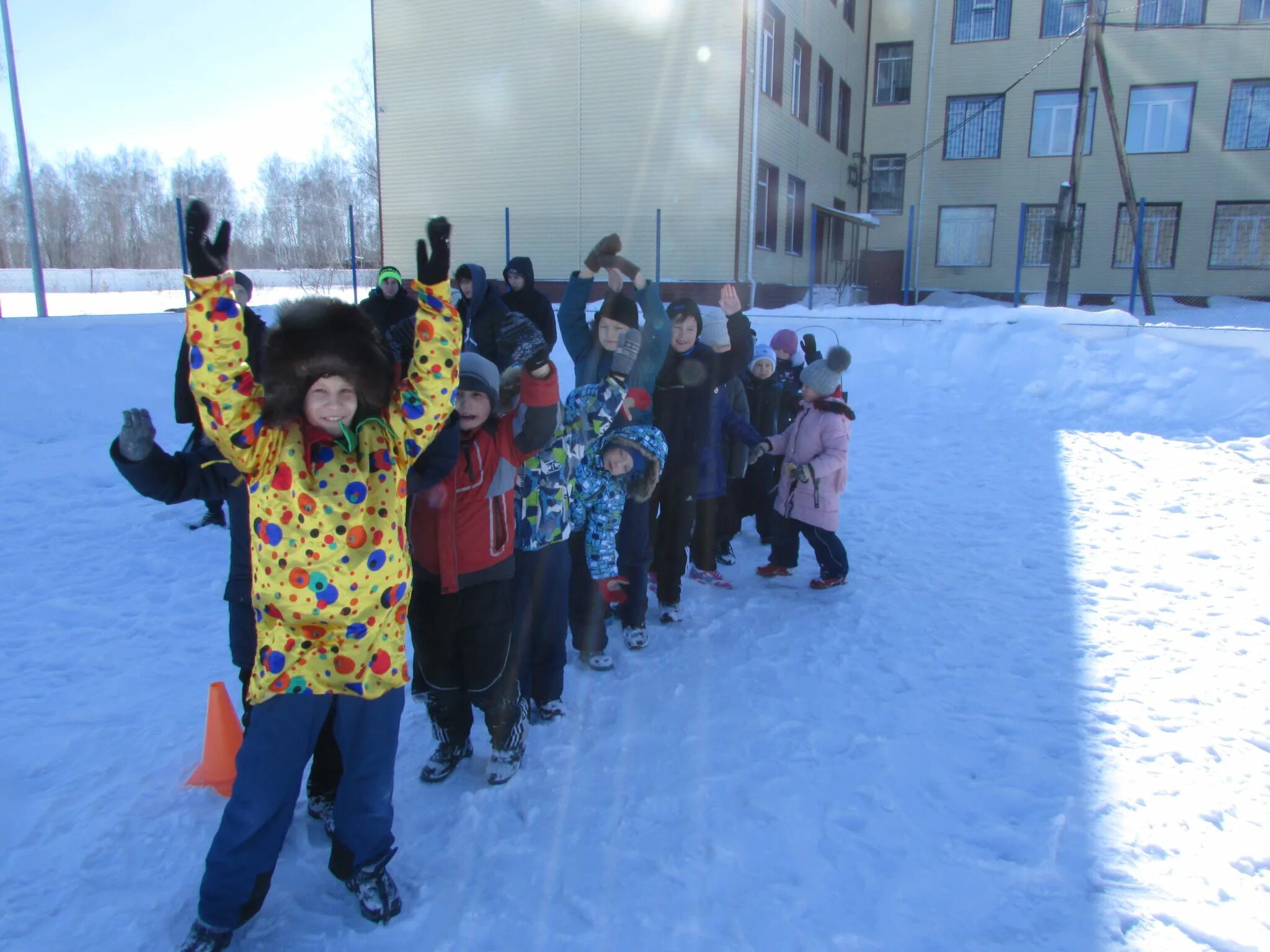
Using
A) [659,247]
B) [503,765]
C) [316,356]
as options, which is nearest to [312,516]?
[316,356]

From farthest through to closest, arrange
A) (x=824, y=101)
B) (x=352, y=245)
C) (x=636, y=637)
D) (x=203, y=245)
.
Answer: (x=824, y=101) → (x=352, y=245) → (x=636, y=637) → (x=203, y=245)

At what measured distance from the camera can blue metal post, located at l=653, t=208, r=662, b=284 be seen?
16.1 meters

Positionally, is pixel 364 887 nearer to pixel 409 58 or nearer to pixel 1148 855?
pixel 1148 855

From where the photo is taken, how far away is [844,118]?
24.2m

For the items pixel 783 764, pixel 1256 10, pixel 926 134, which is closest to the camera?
pixel 783 764

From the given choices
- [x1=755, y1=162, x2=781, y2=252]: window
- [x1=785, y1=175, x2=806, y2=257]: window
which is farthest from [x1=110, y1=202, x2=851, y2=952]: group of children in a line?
[x1=785, y1=175, x2=806, y2=257]: window

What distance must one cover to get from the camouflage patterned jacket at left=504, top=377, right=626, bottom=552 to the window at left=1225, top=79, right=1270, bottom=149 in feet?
92.3

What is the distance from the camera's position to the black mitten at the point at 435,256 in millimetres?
2223

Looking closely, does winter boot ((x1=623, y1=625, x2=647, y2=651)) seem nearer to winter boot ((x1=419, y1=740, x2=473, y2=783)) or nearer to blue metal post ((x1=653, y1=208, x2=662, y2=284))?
winter boot ((x1=419, y1=740, x2=473, y2=783))

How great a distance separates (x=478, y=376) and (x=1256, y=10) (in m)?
30.4

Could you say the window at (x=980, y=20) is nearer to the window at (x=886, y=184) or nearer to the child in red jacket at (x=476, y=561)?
the window at (x=886, y=184)

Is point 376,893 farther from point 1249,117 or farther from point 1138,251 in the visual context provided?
point 1249,117

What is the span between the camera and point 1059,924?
235cm

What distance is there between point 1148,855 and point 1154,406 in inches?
388
